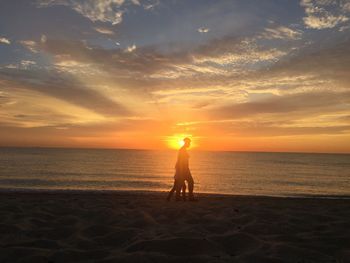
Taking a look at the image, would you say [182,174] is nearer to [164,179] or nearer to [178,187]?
[178,187]

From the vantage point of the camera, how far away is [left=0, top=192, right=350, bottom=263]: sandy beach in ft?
17.5

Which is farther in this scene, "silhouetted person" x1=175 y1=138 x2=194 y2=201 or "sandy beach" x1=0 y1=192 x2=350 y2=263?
"silhouetted person" x1=175 y1=138 x2=194 y2=201

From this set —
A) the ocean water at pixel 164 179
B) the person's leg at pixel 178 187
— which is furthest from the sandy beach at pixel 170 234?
the ocean water at pixel 164 179

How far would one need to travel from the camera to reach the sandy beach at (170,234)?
5328 mm

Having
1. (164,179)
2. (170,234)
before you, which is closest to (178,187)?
(170,234)

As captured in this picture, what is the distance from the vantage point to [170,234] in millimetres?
6699

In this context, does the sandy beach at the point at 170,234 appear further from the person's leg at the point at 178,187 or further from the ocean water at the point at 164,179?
the ocean water at the point at 164,179

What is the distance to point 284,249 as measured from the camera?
5.70 m

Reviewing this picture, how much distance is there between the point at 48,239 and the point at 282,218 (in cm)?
597

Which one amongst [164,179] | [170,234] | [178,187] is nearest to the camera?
[170,234]

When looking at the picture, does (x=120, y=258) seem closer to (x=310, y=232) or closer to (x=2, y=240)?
(x=2, y=240)

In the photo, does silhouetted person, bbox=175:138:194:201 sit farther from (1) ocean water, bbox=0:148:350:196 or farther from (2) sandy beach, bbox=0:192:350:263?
(1) ocean water, bbox=0:148:350:196

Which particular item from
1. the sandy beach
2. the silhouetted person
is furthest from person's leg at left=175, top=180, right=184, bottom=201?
the sandy beach

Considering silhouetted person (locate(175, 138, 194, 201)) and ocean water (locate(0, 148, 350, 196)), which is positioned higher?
silhouetted person (locate(175, 138, 194, 201))
